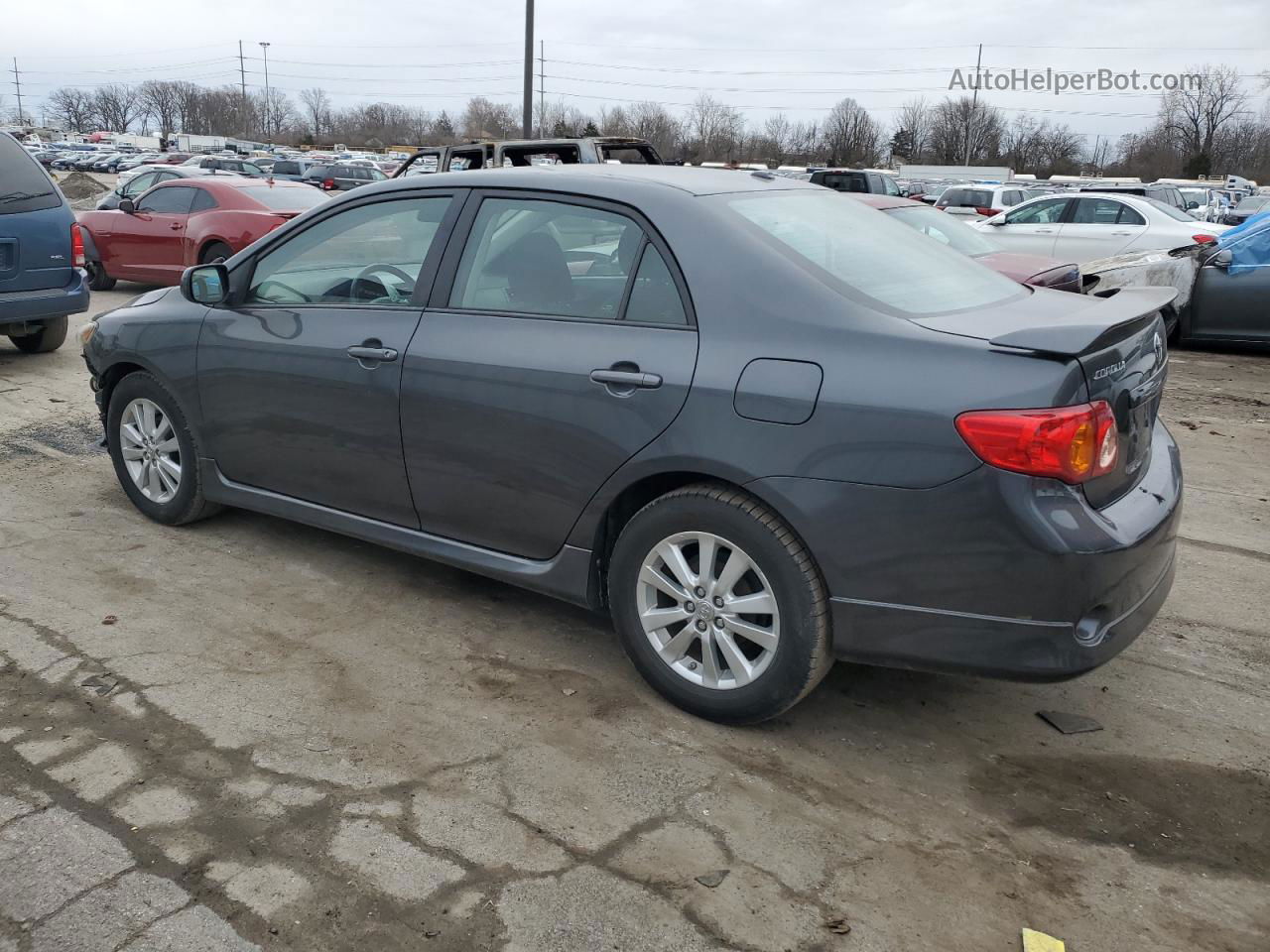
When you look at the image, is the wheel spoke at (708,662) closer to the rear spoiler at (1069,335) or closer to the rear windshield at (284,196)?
the rear spoiler at (1069,335)

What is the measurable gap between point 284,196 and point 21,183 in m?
5.50

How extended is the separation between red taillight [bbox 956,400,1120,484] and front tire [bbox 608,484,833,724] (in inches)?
24.5

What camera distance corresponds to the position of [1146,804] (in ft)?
10.2

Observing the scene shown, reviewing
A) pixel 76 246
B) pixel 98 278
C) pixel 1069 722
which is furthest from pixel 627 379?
pixel 98 278

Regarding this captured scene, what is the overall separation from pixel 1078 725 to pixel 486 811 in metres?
1.97

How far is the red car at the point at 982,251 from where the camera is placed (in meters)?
9.23

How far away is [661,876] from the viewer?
273 cm

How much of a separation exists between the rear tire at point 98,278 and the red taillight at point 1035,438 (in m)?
14.4

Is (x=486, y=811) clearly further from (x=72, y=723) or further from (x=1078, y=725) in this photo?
(x=1078, y=725)

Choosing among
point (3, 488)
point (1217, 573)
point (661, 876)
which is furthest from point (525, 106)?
point (661, 876)

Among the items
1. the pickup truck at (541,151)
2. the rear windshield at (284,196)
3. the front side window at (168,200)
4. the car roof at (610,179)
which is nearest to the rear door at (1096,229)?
the pickup truck at (541,151)

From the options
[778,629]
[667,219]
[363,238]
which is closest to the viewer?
[778,629]

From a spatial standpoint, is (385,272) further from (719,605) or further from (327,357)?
(719,605)

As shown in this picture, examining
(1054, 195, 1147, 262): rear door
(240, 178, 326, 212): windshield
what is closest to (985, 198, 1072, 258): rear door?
(1054, 195, 1147, 262): rear door
